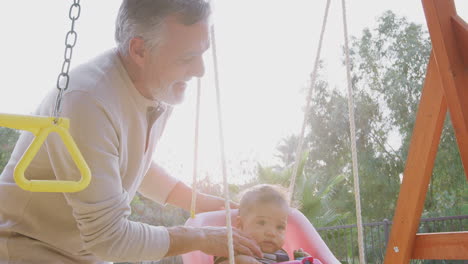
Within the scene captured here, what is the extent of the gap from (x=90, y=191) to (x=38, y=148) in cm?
17

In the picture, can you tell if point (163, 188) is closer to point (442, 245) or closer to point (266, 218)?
point (266, 218)

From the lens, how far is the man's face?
49.4 inches

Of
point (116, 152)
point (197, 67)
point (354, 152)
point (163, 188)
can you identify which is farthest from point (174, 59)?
point (163, 188)

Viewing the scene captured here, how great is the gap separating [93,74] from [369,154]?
40.9 feet

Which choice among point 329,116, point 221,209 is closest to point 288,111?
point 329,116

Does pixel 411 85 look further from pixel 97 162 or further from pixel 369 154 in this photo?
pixel 97 162

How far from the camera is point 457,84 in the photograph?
1385mm

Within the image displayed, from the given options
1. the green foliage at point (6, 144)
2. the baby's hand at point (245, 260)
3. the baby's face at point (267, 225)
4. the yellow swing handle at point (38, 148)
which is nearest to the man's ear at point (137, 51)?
the yellow swing handle at point (38, 148)

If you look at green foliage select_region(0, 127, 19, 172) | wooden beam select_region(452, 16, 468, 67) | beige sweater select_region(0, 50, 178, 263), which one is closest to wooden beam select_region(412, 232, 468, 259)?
wooden beam select_region(452, 16, 468, 67)

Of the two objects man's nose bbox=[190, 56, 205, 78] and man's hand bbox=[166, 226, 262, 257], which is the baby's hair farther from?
Result: man's nose bbox=[190, 56, 205, 78]

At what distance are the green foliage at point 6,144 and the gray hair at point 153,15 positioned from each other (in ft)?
39.7

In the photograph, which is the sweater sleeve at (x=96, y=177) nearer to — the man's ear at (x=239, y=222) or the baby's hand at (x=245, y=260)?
the baby's hand at (x=245, y=260)

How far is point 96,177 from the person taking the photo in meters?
1.08

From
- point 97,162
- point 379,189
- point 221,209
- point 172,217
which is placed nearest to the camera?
point 97,162
